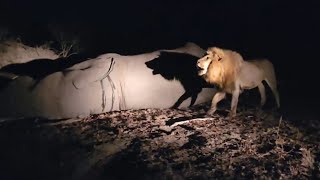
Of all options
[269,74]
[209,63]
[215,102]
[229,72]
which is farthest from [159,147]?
[269,74]

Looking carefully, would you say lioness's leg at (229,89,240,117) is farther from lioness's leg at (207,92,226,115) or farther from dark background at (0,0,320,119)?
dark background at (0,0,320,119)

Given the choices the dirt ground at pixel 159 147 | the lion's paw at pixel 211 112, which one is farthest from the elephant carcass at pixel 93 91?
the lion's paw at pixel 211 112

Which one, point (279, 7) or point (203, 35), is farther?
point (279, 7)

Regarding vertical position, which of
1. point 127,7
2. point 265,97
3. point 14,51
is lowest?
point 265,97

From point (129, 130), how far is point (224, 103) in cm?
218

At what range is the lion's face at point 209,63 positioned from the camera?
6.79m

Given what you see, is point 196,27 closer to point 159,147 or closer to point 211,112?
point 211,112

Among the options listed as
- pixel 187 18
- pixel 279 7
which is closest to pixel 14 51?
pixel 187 18

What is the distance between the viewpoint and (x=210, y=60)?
6.85 meters

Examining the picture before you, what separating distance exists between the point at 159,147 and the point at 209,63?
1559 mm

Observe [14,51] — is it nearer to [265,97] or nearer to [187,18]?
[265,97]

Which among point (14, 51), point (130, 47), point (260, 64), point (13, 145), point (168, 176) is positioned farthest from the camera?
point (130, 47)

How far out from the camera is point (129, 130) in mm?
6625

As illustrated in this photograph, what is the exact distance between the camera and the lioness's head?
6.79 meters
